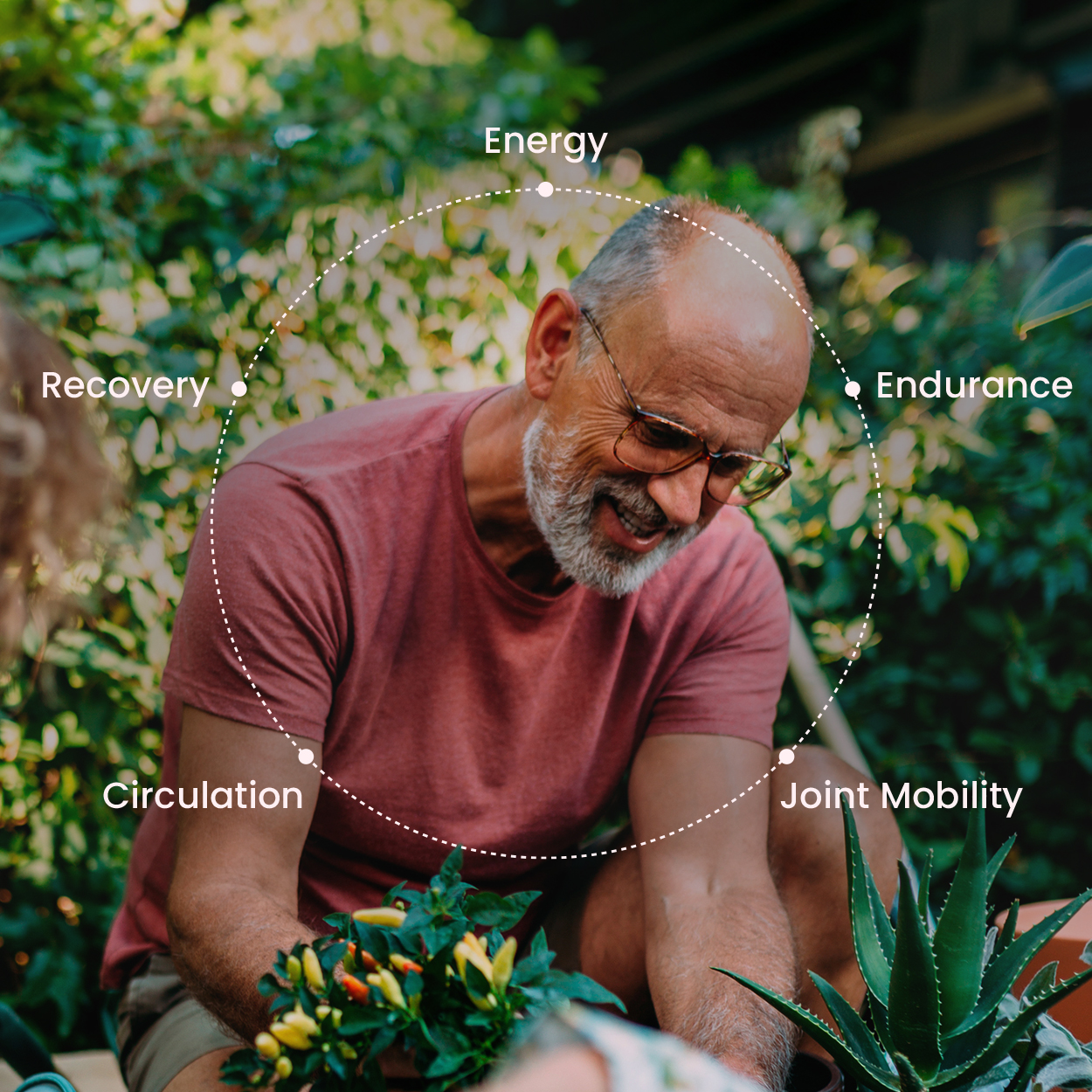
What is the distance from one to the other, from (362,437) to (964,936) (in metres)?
1.22

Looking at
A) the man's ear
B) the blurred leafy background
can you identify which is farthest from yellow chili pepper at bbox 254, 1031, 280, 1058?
the blurred leafy background

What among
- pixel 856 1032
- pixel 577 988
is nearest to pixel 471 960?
pixel 577 988

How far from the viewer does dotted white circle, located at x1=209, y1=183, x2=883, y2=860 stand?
162cm

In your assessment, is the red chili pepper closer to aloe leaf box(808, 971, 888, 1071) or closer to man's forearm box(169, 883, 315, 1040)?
man's forearm box(169, 883, 315, 1040)

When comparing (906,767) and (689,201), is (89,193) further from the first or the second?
(906,767)

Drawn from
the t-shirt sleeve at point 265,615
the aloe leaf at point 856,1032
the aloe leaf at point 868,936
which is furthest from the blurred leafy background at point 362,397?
the aloe leaf at point 856,1032

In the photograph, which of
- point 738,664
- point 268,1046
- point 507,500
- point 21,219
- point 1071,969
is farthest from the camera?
point 21,219

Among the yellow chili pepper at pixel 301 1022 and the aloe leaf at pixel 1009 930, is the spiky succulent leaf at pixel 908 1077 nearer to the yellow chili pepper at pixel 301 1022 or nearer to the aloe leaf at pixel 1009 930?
the aloe leaf at pixel 1009 930

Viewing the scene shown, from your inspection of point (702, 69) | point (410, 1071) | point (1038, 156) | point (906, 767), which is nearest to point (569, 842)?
point (410, 1071)

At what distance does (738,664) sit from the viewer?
196 cm

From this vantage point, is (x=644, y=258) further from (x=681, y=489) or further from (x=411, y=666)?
(x=411, y=666)

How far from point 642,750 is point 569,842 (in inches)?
9.3

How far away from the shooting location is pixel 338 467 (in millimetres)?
1729

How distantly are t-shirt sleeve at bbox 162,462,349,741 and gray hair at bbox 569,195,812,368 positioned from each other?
0.54 m
